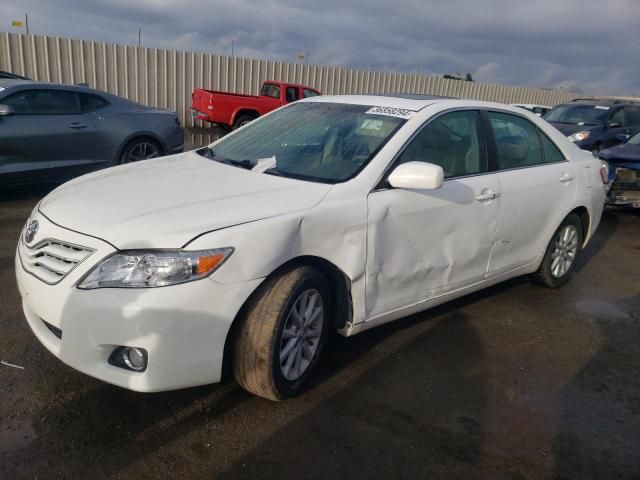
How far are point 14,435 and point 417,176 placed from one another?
2.37 metres

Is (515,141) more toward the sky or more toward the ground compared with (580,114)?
more toward the sky

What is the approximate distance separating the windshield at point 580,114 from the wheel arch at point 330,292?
10.9m

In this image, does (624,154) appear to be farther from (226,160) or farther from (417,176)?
(226,160)

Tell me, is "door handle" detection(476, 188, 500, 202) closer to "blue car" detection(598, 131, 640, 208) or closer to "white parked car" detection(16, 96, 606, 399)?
"white parked car" detection(16, 96, 606, 399)

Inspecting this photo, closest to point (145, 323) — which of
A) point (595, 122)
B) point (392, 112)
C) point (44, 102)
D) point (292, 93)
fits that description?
point (392, 112)

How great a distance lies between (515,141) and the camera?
14.0 feet

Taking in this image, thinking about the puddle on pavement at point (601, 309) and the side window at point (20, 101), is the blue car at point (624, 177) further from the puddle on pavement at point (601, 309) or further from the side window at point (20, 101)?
the side window at point (20, 101)

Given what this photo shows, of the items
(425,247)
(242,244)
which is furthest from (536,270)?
(242,244)

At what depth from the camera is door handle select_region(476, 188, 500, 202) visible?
373 centimetres

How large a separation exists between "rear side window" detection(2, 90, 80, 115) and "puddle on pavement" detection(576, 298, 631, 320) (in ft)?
20.5

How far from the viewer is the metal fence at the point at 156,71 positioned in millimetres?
14516

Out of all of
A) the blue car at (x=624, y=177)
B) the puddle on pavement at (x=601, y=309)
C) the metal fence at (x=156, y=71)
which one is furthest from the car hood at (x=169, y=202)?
the metal fence at (x=156, y=71)

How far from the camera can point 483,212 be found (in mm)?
3768

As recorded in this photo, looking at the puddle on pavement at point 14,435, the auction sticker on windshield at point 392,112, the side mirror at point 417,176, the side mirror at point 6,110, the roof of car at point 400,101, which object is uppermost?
the roof of car at point 400,101
